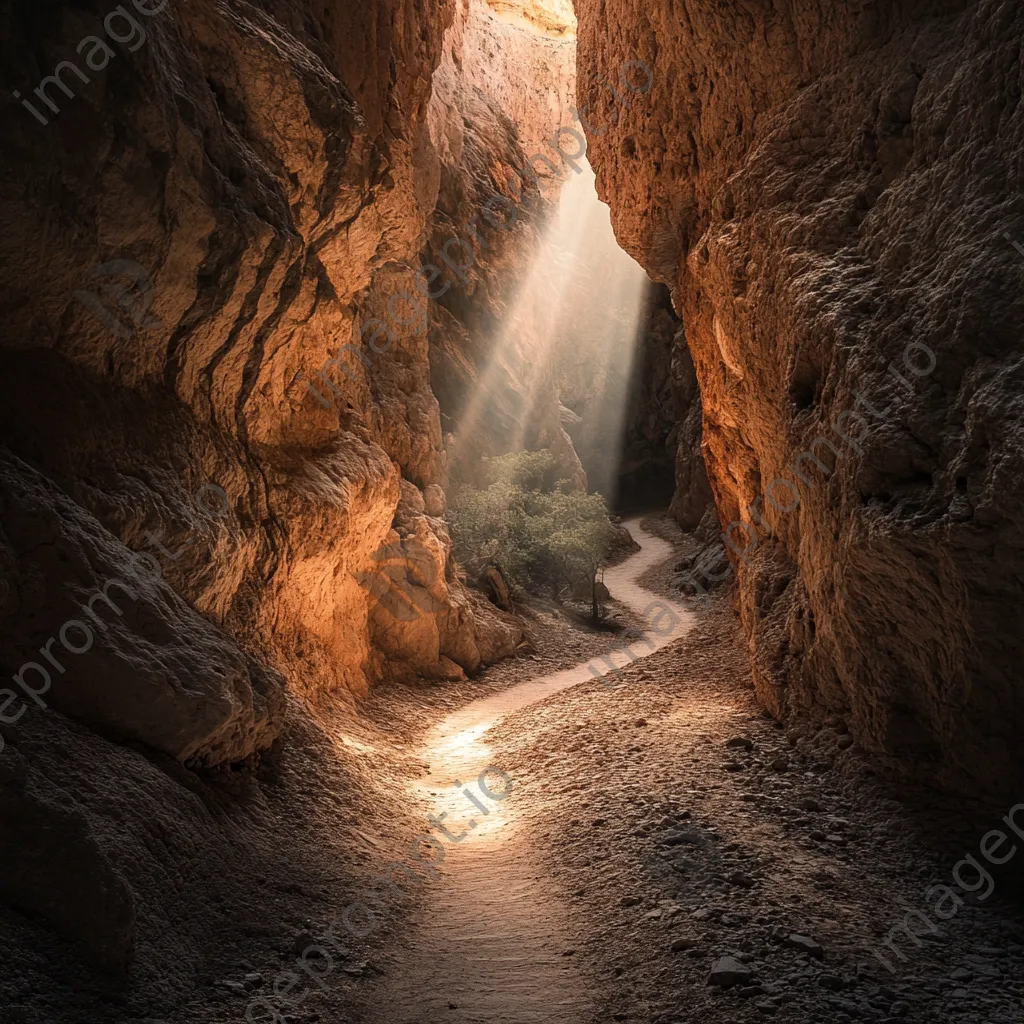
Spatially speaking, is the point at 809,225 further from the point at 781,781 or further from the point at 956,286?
the point at 781,781

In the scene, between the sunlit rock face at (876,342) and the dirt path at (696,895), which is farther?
the sunlit rock face at (876,342)

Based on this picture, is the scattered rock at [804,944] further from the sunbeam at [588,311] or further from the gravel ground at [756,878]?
the sunbeam at [588,311]

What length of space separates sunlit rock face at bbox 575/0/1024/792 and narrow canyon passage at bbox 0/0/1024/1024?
45mm

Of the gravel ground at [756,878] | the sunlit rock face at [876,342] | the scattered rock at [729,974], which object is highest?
the sunlit rock face at [876,342]

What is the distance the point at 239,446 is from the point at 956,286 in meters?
8.31

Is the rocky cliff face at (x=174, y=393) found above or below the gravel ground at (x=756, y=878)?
above

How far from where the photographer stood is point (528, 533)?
2453cm

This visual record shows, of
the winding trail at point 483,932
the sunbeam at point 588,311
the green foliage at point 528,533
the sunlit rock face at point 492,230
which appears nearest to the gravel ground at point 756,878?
the winding trail at point 483,932

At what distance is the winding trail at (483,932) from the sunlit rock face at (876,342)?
366 centimetres

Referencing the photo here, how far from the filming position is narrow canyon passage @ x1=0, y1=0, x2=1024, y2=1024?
5.05 m

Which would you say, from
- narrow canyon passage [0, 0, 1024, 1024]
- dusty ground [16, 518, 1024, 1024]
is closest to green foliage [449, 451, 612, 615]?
narrow canyon passage [0, 0, 1024, 1024]

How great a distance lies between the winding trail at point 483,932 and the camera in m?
4.90

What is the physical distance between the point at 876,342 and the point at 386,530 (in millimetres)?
9929

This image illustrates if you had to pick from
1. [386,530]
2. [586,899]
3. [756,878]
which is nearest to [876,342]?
[756,878]
